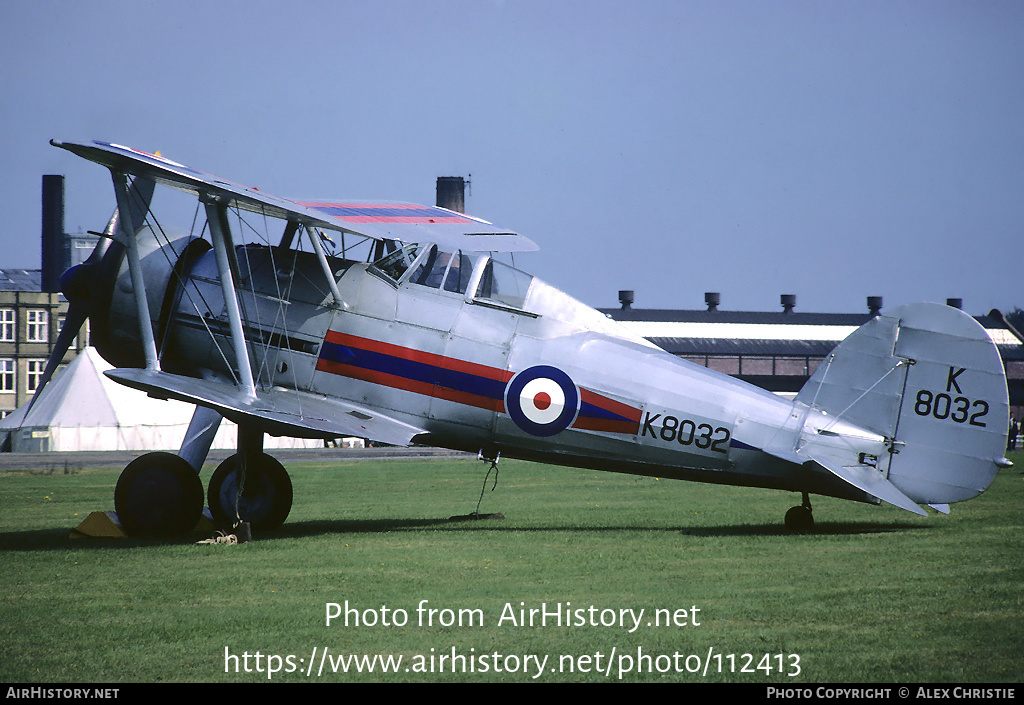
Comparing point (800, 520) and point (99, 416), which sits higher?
point (800, 520)

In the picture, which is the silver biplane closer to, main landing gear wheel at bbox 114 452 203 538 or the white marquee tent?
main landing gear wheel at bbox 114 452 203 538

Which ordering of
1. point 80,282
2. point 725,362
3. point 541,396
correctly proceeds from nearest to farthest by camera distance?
point 541,396 → point 80,282 → point 725,362

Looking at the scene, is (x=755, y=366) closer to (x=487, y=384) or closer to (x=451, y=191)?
(x=451, y=191)

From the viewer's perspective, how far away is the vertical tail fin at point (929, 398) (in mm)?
10328

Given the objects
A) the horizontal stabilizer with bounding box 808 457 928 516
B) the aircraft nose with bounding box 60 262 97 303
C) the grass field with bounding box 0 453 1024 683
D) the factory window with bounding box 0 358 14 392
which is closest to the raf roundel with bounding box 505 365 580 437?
the grass field with bounding box 0 453 1024 683

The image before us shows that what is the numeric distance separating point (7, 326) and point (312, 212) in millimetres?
59158

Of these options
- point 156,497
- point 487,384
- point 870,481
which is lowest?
point 156,497

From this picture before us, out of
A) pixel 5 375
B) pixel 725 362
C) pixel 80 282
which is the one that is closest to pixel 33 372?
pixel 5 375

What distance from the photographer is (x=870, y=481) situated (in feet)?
34.4

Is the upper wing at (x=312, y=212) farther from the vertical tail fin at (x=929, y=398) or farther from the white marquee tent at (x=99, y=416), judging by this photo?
the white marquee tent at (x=99, y=416)

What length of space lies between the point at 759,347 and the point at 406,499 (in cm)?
5536

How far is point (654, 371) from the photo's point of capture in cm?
1106

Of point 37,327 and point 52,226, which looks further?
point 37,327

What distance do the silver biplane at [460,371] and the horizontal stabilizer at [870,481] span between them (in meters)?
0.02
